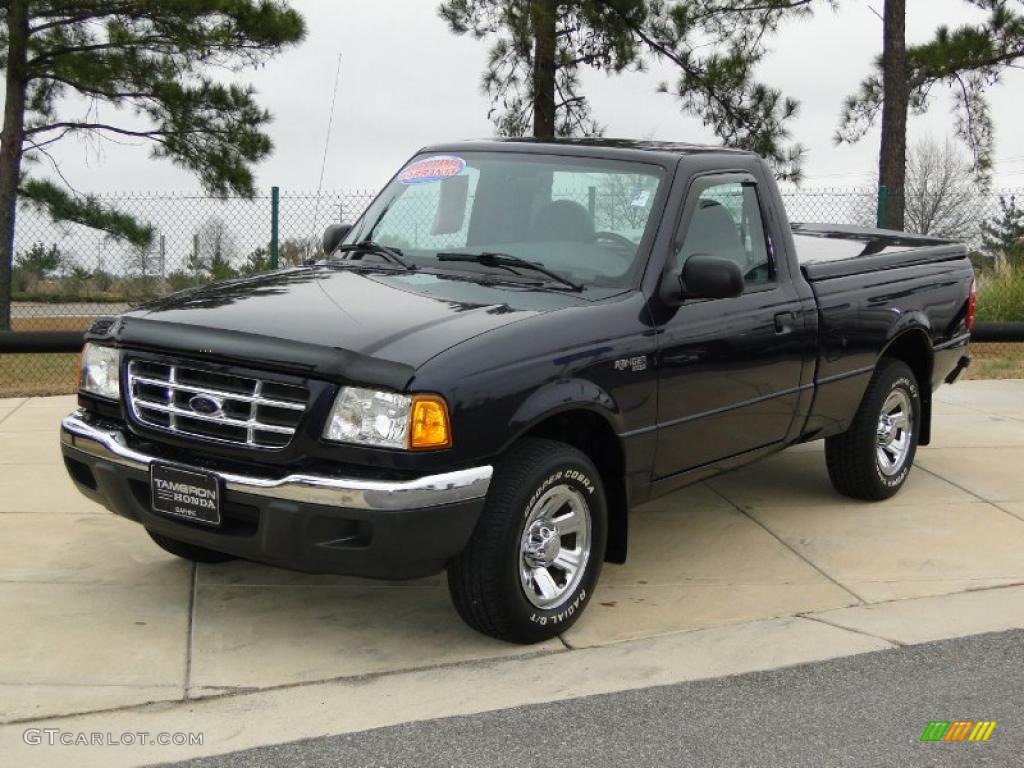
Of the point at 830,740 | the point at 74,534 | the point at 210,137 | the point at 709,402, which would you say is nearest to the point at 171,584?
the point at 74,534

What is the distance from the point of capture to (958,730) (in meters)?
4.67

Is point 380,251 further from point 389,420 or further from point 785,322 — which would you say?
point 785,322

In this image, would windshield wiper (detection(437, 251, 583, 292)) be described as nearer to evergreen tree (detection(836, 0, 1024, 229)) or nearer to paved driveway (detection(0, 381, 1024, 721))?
paved driveway (detection(0, 381, 1024, 721))

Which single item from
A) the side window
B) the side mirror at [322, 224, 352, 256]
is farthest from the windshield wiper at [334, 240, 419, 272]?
the side window

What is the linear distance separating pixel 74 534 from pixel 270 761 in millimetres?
2863

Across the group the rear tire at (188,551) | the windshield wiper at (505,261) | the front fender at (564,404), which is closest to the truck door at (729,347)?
the front fender at (564,404)

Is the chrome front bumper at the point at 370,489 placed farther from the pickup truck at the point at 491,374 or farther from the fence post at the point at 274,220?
the fence post at the point at 274,220

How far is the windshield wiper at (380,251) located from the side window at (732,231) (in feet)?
4.00

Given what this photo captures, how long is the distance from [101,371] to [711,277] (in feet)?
8.15

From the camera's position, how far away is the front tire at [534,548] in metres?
5.06

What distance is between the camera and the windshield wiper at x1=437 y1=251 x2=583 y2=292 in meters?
5.91

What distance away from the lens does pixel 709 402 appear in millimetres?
6168

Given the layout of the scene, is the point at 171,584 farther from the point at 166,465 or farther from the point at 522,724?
the point at 522,724

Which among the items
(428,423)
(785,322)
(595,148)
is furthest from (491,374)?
(785,322)
